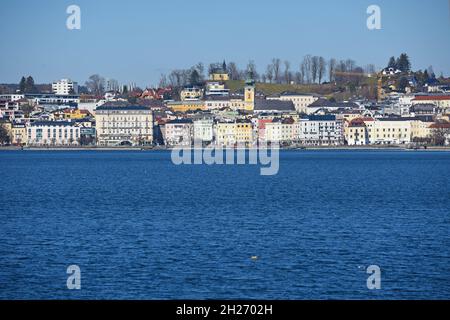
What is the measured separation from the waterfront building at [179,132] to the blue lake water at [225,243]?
61.2 m

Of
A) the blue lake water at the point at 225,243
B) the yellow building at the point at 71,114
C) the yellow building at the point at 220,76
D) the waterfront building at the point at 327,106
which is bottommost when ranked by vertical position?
the blue lake water at the point at 225,243

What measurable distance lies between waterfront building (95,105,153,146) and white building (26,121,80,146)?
2240mm

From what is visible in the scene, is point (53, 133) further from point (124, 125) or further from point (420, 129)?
point (420, 129)

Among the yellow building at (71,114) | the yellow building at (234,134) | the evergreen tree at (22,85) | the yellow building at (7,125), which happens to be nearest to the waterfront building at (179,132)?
the yellow building at (234,134)

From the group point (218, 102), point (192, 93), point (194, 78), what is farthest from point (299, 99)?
point (194, 78)

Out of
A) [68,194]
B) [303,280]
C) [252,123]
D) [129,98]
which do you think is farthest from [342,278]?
[129,98]

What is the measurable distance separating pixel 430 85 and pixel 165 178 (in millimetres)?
81465

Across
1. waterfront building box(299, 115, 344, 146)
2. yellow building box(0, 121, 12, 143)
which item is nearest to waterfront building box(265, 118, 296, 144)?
waterfront building box(299, 115, 344, 146)

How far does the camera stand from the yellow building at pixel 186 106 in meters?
110

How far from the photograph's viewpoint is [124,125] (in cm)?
9456

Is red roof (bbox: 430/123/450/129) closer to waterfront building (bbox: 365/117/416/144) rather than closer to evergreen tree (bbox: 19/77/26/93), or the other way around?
waterfront building (bbox: 365/117/416/144)

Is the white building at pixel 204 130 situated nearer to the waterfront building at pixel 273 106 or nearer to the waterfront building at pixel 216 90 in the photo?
the waterfront building at pixel 273 106

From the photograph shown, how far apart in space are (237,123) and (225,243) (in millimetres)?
76284

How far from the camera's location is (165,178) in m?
41.0
